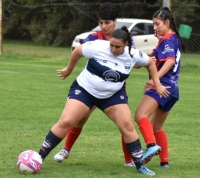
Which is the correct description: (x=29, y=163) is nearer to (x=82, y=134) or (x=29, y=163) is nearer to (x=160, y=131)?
(x=160, y=131)

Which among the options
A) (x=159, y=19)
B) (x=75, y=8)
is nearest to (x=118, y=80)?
(x=159, y=19)

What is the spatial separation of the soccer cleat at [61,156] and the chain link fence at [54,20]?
77.3ft

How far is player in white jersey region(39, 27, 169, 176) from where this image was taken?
6.68m

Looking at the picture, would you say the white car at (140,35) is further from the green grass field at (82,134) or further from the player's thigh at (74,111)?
the player's thigh at (74,111)

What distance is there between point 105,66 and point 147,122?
0.75m

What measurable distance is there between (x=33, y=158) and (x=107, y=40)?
4.72 feet

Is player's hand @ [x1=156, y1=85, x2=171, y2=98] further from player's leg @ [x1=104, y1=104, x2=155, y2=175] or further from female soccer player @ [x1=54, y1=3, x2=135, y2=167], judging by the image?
female soccer player @ [x1=54, y1=3, x2=135, y2=167]

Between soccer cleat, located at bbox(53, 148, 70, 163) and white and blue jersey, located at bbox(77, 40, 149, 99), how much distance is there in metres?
0.93

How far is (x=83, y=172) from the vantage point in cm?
676

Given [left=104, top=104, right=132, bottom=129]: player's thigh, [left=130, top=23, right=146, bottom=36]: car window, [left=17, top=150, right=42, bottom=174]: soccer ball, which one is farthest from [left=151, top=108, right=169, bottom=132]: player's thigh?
[left=130, top=23, right=146, bottom=36]: car window

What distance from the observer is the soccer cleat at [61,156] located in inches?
287

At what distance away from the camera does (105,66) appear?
263 inches

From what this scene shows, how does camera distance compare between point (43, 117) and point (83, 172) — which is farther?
point (43, 117)

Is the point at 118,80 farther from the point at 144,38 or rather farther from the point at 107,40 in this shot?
the point at 144,38
